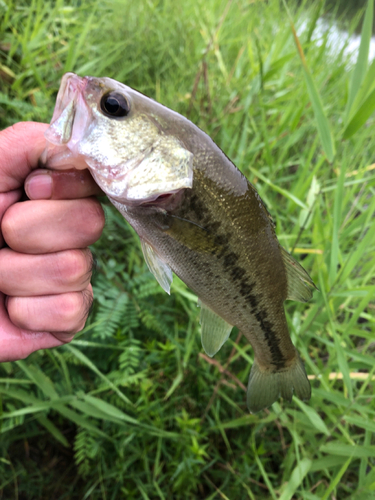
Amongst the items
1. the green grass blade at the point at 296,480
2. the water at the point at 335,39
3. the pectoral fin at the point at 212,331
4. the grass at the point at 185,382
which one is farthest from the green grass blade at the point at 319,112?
the green grass blade at the point at 296,480

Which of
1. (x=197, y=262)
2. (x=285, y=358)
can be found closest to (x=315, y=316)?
(x=285, y=358)

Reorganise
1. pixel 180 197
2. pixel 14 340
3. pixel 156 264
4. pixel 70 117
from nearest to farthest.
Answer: pixel 70 117
pixel 180 197
pixel 156 264
pixel 14 340

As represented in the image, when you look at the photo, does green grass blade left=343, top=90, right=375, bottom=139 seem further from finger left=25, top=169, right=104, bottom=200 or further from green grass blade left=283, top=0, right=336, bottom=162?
finger left=25, top=169, right=104, bottom=200

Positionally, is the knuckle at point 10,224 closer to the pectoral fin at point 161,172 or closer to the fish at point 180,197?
the fish at point 180,197

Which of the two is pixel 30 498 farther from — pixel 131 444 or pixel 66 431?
pixel 131 444

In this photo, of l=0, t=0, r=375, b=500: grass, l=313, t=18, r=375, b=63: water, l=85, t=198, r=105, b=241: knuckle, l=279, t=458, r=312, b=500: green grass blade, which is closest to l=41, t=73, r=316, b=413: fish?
l=85, t=198, r=105, b=241: knuckle

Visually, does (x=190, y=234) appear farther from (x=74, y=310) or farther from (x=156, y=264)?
(x=74, y=310)

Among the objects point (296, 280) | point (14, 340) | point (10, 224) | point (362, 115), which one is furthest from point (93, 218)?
point (362, 115)
